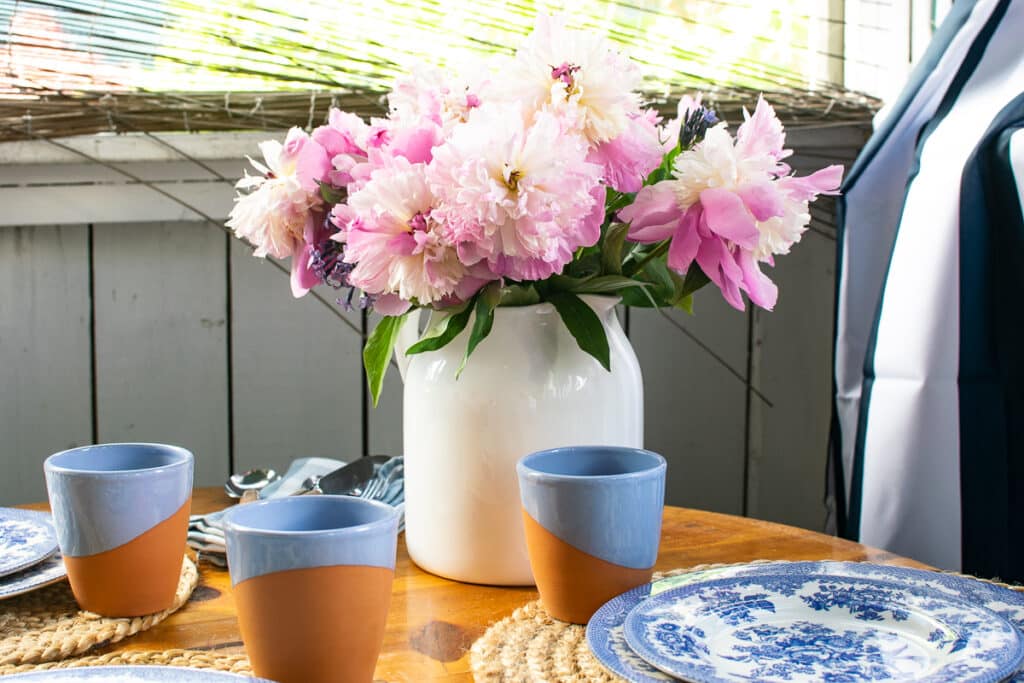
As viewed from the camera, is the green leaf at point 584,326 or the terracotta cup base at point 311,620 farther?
the green leaf at point 584,326

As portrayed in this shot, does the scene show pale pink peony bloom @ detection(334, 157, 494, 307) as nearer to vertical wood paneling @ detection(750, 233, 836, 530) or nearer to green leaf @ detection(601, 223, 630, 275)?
green leaf @ detection(601, 223, 630, 275)

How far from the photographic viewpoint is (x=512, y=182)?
595 millimetres

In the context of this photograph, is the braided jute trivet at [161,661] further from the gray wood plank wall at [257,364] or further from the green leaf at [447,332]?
the gray wood plank wall at [257,364]

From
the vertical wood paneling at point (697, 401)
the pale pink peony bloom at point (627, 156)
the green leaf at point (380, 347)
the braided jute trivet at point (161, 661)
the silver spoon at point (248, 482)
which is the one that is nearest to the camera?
the braided jute trivet at point (161, 661)

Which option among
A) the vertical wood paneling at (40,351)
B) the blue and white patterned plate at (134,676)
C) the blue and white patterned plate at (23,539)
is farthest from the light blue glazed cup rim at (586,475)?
the vertical wood paneling at (40,351)

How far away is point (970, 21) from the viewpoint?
1.12 m

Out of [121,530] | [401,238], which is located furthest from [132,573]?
[401,238]

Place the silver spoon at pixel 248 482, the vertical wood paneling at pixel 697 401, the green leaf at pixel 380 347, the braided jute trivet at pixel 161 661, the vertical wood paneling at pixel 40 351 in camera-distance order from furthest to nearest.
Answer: the vertical wood paneling at pixel 697 401, the vertical wood paneling at pixel 40 351, the silver spoon at pixel 248 482, the green leaf at pixel 380 347, the braided jute trivet at pixel 161 661

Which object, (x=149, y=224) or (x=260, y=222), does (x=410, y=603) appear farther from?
(x=149, y=224)

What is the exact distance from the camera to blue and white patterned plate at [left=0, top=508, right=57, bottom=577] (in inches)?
26.2

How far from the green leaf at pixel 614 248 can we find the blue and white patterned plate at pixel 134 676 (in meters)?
0.37

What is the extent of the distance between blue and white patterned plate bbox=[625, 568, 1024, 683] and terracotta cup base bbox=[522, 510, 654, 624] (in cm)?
3

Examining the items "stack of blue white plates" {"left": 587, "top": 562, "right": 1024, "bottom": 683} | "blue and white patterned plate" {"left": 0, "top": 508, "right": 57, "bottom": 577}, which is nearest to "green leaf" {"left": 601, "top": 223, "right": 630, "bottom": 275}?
"stack of blue white plates" {"left": 587, "top": 562, "right": 1024, "bottom": 683}

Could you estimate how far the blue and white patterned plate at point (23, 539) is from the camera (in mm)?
666
